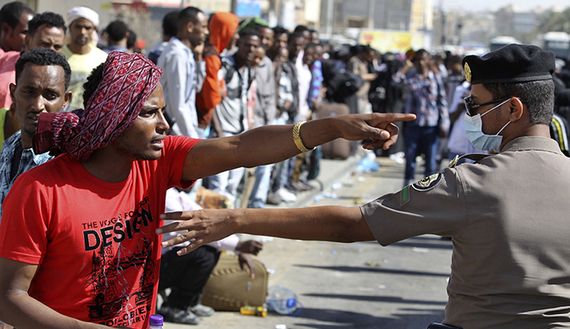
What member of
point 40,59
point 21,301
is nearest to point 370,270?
point 40,59

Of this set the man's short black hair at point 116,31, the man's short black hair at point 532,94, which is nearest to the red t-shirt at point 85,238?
the man's short black hair at point 532,94

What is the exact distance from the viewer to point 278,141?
363cm

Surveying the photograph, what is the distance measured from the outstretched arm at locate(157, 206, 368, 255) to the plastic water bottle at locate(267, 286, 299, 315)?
4.66 metres

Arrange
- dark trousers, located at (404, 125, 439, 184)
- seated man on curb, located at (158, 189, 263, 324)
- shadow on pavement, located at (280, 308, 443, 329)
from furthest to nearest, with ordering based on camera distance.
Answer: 1. dark trousers, located at (404, 125, 439, 184)
2. shadow on pavement, located at (280, 308, 443, 329)
3. seated man on curb, located at (158, 189, 263, 324)

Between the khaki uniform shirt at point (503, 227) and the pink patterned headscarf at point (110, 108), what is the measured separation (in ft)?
2.77

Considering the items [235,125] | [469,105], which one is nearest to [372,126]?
[469,105]

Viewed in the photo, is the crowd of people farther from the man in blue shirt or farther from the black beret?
the man in blue shirt

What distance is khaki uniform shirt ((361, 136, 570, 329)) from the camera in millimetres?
3293

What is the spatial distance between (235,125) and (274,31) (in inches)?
129

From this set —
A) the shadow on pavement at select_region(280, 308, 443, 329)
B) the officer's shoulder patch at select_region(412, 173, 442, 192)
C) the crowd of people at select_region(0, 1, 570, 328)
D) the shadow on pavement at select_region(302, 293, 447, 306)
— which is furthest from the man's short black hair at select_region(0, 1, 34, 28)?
the officer's shoulder patch at select_region(412, 173, 442, 192)

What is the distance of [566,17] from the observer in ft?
416

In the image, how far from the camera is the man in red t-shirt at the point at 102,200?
3.33m

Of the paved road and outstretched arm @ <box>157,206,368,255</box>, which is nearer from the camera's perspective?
outstretched arm @ <box>157,206,368,255</box>

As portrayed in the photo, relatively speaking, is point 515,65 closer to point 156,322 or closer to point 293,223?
point 293,223
